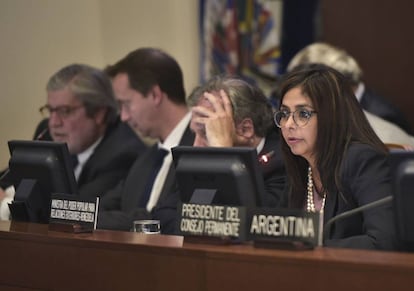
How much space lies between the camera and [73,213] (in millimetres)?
2641

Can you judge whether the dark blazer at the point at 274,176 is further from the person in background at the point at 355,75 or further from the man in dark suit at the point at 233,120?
the person in background at the point at 355,75

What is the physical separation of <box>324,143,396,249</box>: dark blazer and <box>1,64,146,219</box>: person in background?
154cm

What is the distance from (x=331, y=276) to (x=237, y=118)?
4.47 ft

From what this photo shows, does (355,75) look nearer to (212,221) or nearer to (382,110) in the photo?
(382,110)

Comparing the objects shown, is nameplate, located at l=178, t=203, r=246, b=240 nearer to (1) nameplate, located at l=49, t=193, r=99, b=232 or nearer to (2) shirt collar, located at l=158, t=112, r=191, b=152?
(1) nameplate, located at l=49, t=193, r=99, b=232

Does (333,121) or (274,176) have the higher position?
(333,121)

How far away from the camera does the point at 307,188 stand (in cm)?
288

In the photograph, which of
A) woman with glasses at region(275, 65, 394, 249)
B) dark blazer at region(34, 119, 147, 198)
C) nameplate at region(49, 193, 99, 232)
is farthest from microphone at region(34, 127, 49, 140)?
woman with glasses at region(275, 65, 394, 249)

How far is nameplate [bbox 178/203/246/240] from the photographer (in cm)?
224

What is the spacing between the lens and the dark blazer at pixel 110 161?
158 inches

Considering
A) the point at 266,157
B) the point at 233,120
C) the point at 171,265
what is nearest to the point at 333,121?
the point at 266,157

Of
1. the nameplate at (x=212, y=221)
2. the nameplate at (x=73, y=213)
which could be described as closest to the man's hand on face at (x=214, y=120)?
the nameplate at (x=73, y=213)

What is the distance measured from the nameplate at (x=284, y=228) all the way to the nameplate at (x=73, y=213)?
55 centimetres

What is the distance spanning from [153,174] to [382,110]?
51.6 inches
